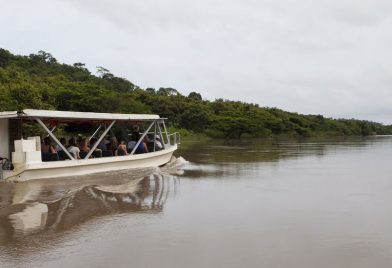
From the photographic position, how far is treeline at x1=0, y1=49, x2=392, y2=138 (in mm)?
41541

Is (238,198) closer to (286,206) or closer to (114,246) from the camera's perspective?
(286,206)

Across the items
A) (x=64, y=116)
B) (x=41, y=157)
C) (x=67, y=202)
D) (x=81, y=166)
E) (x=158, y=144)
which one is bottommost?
(x=67, y=202)

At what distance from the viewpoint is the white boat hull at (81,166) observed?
12.6 metres

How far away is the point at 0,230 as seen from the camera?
762cm

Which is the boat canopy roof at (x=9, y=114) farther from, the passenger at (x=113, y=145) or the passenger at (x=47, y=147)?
the passenger at (x=113, y=145)

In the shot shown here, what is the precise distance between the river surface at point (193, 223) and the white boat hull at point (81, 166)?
0.33 metres

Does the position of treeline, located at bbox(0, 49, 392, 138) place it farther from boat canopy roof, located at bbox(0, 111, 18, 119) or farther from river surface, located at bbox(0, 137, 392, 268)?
river surface, located at bbox(0, 137, 392, 268)

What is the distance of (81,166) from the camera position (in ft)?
47.0

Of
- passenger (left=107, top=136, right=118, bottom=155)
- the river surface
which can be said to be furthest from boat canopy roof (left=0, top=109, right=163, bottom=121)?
the river surface

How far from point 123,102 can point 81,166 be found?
124ft

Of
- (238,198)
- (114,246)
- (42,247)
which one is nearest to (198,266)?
(114,246)

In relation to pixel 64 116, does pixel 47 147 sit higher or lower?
lower

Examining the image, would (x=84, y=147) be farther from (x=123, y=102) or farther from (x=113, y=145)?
(x=123, y=102)

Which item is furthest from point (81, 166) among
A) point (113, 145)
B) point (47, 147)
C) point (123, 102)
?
point (123, 102)
